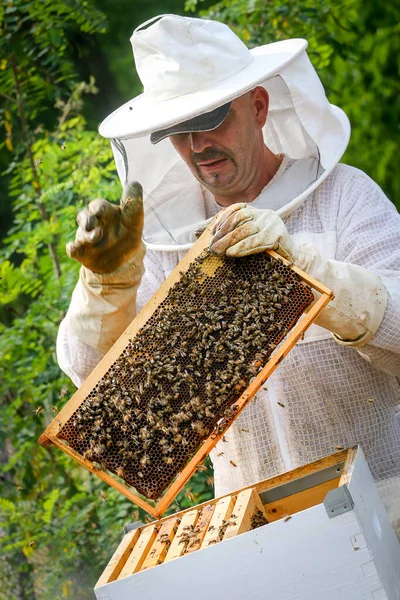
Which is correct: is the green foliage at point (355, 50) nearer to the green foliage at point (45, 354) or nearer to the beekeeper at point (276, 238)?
→ the green foliage at point (45, 354)

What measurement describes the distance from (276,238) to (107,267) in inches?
26.6

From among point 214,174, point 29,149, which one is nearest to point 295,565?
point 214,174

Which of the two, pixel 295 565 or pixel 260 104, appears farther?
pixel 260 104

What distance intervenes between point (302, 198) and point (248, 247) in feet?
2.48

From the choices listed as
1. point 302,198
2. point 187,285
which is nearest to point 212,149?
point 302,198

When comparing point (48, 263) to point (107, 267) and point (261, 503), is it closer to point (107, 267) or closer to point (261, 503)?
point (107, 267)

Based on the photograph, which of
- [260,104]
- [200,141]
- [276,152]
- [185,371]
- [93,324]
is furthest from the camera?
[276,152]

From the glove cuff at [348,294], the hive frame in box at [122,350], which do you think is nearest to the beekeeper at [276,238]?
the glove cuff at [348,294]

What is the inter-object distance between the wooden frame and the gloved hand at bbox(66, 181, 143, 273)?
1.02 meters

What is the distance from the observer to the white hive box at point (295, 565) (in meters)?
2.78

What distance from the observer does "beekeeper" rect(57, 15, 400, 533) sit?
355 cm

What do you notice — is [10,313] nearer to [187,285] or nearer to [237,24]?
[237,24]

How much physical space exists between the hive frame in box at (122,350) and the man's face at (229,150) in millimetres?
686

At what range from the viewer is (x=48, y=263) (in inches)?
278
